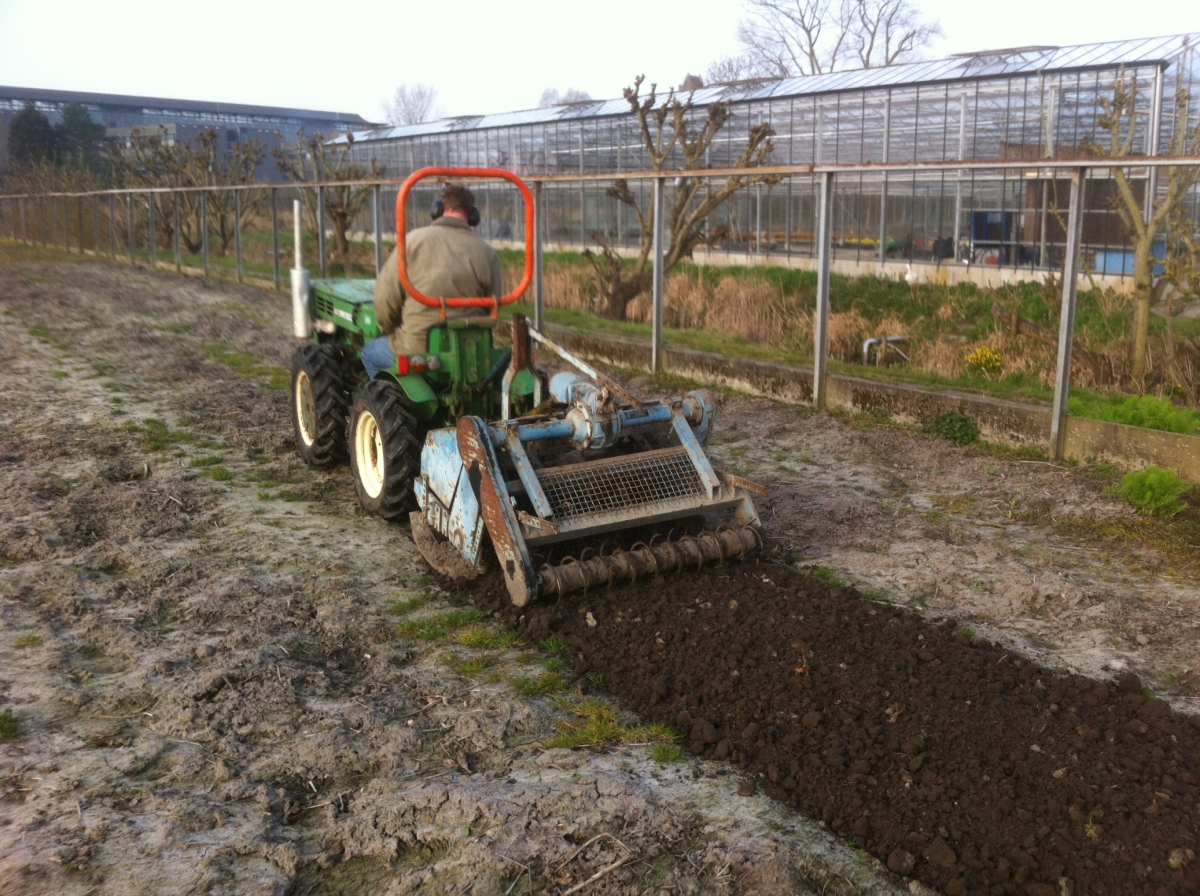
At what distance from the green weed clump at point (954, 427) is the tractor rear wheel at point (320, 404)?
3988mm

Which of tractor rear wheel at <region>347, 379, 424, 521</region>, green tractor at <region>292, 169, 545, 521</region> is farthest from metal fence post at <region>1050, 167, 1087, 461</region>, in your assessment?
tractor rear wheel at <region>347, 379, 424, 521</region>

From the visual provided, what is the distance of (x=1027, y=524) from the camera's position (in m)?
6.20

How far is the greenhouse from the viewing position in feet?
68.1

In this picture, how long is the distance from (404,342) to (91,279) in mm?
17127

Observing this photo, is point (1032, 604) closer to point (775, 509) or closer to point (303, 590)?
point (775, 509)

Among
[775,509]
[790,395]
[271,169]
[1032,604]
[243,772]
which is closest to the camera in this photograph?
[243,772]

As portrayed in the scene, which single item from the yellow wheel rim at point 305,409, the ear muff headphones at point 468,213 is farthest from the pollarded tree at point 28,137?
the ear muff headphones at point 468,213

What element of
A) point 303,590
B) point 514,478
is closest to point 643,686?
point 514,478

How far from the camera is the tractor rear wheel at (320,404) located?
6.73 m

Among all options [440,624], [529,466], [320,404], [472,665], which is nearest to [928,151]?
[320,404]

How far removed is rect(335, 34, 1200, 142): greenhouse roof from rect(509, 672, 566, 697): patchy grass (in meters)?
20.2

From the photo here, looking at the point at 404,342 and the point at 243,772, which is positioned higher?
the point at 404,342

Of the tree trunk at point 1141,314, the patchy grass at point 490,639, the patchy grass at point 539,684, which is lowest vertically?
the patchy grass at point 539,684

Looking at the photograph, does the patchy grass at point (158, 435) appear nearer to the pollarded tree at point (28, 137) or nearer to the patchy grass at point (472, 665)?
the patchy grass at point (472, 665)
